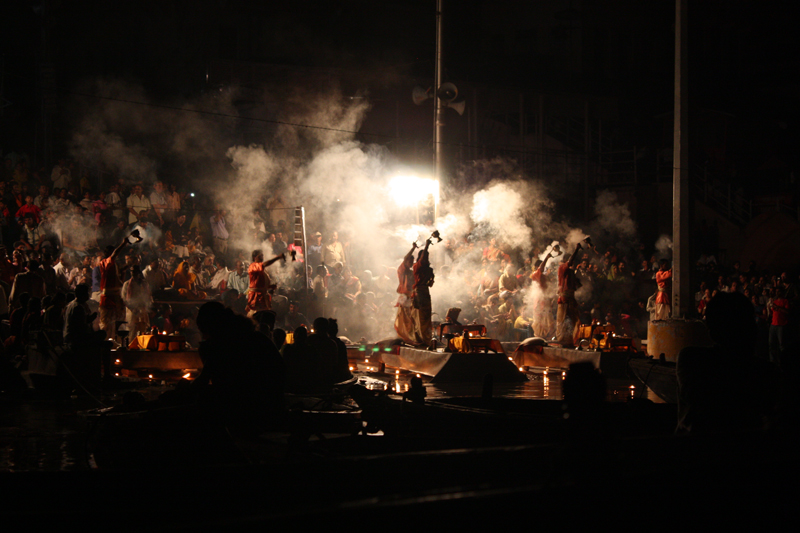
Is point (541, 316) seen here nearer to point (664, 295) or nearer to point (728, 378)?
point (664, 295)

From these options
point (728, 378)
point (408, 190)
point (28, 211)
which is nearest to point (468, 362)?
point (728, 378)

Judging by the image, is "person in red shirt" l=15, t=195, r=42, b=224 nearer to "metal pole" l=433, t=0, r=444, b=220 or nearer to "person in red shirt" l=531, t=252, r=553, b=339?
"metal pole" l=433, t=0, r=444, b=220

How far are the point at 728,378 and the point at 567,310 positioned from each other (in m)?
11.0

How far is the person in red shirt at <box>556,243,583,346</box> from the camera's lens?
13.9 m

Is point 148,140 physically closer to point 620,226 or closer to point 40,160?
point 40,160

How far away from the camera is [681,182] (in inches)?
468

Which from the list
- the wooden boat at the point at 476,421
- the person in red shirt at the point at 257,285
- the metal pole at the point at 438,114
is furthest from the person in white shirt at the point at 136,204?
the wooden boat at the point at 476,421

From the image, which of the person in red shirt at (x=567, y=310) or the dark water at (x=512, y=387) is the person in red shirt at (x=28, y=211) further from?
the person in red shirt at (x=567, y=310)

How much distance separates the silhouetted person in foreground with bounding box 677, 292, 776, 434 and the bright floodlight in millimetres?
20231

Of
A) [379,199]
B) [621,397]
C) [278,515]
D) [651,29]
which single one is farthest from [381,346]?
[651,29]

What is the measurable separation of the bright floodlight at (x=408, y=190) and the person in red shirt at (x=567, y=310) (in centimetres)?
994

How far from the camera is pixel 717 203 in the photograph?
22.8 metres

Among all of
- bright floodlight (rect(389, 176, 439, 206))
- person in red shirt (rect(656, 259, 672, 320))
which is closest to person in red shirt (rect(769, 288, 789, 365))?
person in red shirt (rect(656, 259, 672, 320))

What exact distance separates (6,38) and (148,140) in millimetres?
4795
